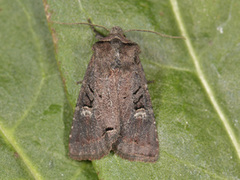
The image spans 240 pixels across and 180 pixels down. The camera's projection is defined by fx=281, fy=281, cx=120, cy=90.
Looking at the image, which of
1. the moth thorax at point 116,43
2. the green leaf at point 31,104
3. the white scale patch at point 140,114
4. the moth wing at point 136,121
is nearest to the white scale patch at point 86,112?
the green leaf at point 31,104

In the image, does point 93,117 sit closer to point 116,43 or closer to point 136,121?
point 136,121

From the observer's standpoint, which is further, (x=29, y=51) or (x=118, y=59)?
(x=29, y=51)

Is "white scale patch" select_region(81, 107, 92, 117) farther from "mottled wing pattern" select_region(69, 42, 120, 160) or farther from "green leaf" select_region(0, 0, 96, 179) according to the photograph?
"green leaf" select_region(0, 0, 96, 179)

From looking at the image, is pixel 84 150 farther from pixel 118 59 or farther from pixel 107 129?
pixel 118 59

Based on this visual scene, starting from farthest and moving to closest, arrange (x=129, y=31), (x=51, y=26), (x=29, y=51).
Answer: (x=29, y=51) → (x=129, y=31) → (x=51, y=26)

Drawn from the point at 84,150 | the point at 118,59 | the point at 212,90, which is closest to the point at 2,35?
the point at 118,59

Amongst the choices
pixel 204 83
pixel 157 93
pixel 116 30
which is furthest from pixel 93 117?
pixel 204 83

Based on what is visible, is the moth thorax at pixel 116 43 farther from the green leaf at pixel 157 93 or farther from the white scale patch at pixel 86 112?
the white scale patch at pixel 86 112

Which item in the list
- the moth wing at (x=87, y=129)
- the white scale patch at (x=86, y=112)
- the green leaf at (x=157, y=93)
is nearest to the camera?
the green leaf at (x=157, y=93)
